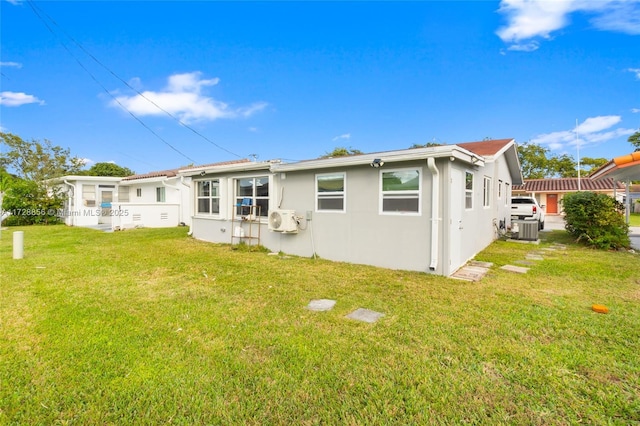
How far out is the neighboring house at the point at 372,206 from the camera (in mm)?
6035

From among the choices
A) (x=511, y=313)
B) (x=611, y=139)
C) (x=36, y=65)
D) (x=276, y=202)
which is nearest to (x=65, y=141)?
(x=36, y=65)

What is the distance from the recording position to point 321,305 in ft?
14.4

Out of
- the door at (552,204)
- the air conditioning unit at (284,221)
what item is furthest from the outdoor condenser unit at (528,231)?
the door at (552,204)

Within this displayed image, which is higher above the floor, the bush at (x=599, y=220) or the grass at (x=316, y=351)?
the bush at (x=599, y=220)

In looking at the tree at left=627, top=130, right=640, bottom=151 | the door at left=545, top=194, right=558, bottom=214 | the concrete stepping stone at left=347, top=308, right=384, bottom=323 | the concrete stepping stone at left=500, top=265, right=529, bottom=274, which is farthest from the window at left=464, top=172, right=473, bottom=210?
the tree at left=627, top=130, right=640, bottom=151

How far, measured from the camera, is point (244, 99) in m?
18.9

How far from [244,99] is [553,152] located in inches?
1361

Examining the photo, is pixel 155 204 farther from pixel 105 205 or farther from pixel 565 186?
pixel 565 186

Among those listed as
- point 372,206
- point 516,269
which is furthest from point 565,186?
point 372,206

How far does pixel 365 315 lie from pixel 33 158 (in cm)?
3737

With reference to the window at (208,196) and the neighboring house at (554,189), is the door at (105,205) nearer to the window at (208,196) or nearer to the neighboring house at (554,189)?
the window at (208,196)

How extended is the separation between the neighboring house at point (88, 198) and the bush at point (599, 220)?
21147 millimetres

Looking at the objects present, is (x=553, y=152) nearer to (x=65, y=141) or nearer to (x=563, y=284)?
(x=563, y=284)

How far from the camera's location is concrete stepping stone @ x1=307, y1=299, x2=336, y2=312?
4222 millimetres
